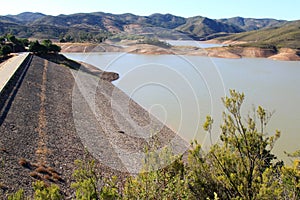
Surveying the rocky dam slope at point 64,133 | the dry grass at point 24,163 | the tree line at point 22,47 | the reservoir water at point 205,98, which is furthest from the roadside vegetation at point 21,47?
the dry grass at point 24,163

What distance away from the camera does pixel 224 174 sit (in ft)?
16.2

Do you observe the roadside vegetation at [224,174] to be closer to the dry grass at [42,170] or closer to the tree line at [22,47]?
the dry grass at [42,170]

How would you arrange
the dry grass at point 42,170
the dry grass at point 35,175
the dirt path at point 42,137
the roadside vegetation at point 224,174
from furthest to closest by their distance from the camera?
the dirt path at point 42,137 → the dry grass at point 42,170 → the dry grass at point 35,175 → the roadside vegetation at point 224,174

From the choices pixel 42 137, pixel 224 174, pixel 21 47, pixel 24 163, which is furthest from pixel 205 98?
pixel 21 47

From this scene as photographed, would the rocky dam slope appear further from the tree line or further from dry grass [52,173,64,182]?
the tree line

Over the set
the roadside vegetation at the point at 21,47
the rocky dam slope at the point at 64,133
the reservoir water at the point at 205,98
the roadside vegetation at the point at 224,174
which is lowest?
the reservoir water at the point at 205,98

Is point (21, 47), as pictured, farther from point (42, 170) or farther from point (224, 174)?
point (224, 174)

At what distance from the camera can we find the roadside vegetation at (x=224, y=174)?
14.1 feet

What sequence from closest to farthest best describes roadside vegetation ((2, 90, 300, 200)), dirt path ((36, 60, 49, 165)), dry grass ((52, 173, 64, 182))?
roadside vegetation ((2, 90, 300, 200))
dry grass ((52, 173, 64, 182))
dirt path ((36, 60, 49, 165))

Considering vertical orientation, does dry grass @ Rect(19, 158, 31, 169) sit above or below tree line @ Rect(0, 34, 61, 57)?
below

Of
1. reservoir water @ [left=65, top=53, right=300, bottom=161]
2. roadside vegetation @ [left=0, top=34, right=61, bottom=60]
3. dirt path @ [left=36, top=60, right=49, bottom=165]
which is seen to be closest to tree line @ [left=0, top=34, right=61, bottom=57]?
roadside vegetation @ [left=0, top=34, right=61, bottom=60]

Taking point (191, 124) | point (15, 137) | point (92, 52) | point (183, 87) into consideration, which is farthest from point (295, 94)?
point (92, 52)

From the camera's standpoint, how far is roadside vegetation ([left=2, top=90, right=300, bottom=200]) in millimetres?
4305

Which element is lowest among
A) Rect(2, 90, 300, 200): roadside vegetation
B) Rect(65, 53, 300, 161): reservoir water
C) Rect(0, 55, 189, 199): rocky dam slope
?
Rect(65, 53, 300, 161): reservoir water
